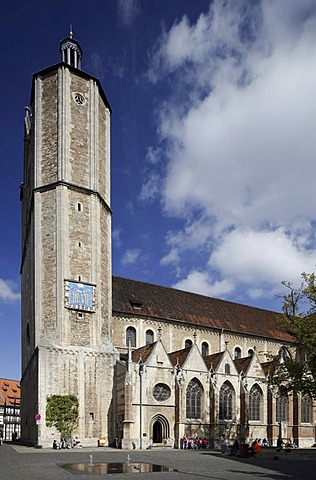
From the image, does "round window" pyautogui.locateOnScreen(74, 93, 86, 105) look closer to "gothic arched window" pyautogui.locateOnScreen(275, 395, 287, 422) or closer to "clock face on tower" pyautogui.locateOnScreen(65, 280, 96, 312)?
"clock face on tower" pyautogui.locateOnScreen(65, 280, 96, 312)

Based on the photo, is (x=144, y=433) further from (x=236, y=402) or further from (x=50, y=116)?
(x=50, y=116)

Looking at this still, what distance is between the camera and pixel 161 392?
43.1 m

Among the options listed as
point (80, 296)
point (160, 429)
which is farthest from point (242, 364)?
Answer: point (80, 296)

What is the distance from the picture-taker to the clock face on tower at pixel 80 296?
42.9 m

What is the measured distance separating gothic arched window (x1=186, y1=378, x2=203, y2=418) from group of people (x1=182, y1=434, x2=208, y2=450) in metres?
1.99

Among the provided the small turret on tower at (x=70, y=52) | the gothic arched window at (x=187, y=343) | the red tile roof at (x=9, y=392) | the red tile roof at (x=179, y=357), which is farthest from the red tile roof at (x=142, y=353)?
the red tile roof at (x=9, y=392)

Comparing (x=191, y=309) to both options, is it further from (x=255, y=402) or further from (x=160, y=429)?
(x=160, y=429)

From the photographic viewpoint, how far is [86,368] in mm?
42094

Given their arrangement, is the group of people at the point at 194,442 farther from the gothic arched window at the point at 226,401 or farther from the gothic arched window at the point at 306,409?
the gothic arched window at the point at 306,409

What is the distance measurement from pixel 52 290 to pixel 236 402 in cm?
1933

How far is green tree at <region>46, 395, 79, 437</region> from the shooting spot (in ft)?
128

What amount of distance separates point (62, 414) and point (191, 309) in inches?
875

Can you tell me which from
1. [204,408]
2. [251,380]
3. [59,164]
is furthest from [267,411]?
[59,164]

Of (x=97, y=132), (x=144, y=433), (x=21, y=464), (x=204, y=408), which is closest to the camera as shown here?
(x=21, y=464)
